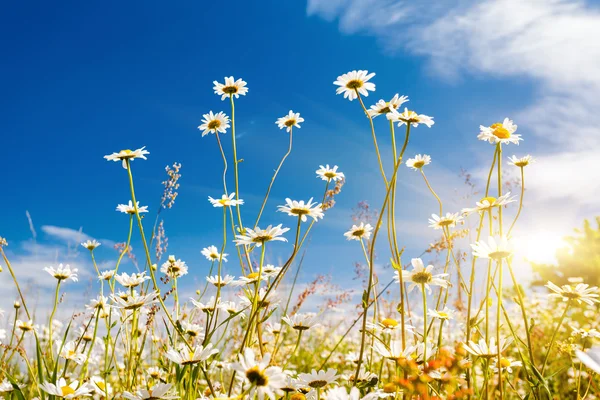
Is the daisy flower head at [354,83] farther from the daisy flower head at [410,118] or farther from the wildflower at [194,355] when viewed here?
the wildflower at [194,355]

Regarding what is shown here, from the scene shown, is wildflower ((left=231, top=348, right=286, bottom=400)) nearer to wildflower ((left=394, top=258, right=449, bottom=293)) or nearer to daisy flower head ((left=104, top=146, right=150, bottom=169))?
wildflower ((left=394, top=258, right=449, bottom=293))

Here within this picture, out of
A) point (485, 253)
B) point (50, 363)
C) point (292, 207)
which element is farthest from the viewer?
point (50, 363)

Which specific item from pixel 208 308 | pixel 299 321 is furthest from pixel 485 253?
pixel 208 308

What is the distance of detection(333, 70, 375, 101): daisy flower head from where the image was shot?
2.60 meters

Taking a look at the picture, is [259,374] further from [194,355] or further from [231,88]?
[231,88]

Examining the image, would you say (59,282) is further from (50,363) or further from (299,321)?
(299,321)

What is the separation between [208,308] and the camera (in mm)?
2488

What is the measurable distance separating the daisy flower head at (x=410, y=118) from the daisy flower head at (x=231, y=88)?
1.26 m

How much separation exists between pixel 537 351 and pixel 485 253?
543 cm

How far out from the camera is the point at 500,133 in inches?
92.3

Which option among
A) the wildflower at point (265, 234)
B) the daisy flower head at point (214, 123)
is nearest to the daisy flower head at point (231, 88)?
the daisy flower head at point (214, 123)

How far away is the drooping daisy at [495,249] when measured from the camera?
1.83m

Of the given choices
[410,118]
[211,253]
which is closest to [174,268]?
[211,253]

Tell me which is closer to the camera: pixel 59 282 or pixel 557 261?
pixel 59 282
